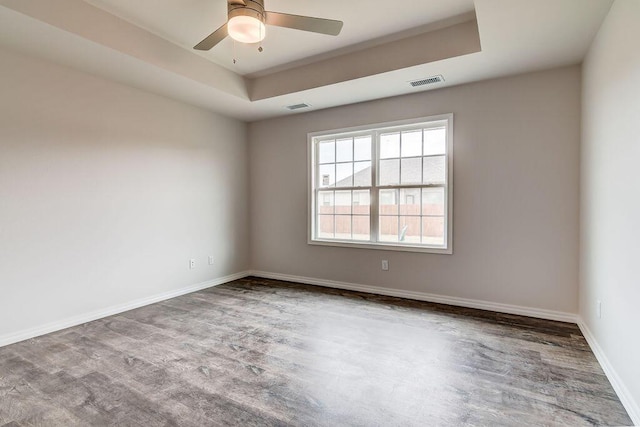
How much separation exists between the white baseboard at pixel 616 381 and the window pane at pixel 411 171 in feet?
7.27

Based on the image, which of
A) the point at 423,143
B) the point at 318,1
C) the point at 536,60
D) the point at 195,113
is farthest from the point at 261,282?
the point at 536,60

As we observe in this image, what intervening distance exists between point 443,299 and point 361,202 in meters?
1.62

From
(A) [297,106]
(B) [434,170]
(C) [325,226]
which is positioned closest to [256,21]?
(A) [297,106]

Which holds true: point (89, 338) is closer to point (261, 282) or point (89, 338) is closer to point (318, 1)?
point (261, 282)

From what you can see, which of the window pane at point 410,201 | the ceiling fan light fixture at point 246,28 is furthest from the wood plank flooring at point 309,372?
the ceiling fan light fixture at point 246,28

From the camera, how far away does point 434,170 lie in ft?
12.9

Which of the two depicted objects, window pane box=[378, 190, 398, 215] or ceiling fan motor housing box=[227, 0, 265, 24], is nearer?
ceiling fan motor housing box=[227, 0, 265, 24]

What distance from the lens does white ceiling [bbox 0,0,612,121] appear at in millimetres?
2396

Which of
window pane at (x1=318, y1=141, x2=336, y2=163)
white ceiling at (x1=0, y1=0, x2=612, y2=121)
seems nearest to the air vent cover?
white ceiling at (x1=0, y1=0, x2=612, y2=121)

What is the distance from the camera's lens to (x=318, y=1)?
2.60 m

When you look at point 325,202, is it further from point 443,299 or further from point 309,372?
point 309,372

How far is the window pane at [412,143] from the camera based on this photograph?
13.2ft

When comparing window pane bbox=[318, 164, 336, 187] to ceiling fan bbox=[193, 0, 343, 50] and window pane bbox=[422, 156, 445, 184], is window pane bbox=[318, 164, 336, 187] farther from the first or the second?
ceiling fan bbox=[193, 0, 343, 50]

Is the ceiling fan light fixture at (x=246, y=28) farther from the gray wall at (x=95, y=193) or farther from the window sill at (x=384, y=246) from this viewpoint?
the window sill at (x=384, y=246)
